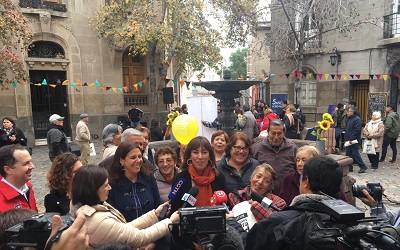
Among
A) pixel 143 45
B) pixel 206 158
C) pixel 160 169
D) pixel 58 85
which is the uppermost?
pixel 143 45

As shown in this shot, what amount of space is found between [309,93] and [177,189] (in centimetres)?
1788

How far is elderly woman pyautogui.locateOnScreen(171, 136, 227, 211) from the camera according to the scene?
304 cm

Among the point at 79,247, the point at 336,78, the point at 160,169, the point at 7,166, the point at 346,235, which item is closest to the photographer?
the point at 346,235

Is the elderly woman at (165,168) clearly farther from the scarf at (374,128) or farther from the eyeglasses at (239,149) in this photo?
the scarf at (374,128)

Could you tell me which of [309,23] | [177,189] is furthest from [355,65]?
[177,189]

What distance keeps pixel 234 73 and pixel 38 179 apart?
48.2 m

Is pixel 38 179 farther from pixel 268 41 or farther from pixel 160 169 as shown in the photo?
pixel 268 41

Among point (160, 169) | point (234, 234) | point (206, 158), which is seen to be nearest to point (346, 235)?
point (234, 234)

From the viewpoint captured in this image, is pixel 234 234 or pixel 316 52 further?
pixel 316 52

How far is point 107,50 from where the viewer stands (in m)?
16.0

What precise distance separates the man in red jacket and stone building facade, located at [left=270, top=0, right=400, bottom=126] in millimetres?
16196

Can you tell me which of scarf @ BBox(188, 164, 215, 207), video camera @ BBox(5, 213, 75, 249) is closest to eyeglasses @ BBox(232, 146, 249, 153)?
scarf @ BBox(188, 164, 215, 207)

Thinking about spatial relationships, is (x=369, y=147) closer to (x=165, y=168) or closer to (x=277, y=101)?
(x=165, y=168)

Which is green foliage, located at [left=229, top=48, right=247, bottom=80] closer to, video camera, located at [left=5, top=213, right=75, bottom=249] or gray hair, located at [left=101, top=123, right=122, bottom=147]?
gray hair, located at [left=101, top=123, right=122, bottom=147]
